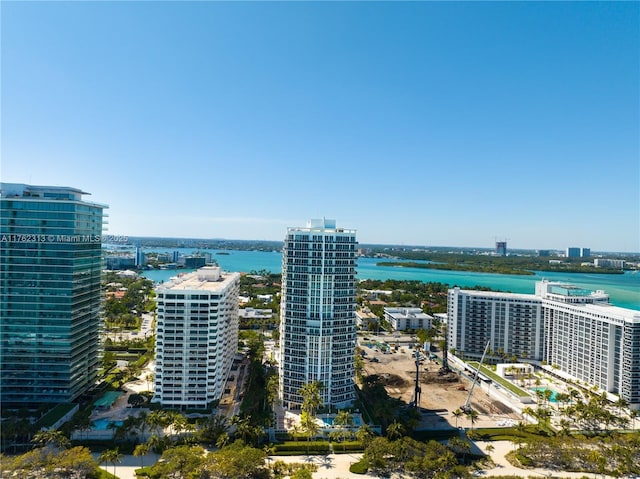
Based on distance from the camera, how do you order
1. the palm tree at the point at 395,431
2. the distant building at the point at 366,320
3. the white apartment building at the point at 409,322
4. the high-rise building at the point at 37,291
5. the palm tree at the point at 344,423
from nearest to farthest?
the palm tree at the point at 395,431, the palm tree at the point at 344,423, the high-rise building at the point at 37,291, the white apartment building at the point at 409,322, the distant building at the point at 366,320

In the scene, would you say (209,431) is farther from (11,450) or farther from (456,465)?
(456,465)

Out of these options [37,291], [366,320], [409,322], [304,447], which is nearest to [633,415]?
[304,447]

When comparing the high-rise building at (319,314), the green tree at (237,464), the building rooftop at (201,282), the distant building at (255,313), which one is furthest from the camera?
the distant building at (255,313)

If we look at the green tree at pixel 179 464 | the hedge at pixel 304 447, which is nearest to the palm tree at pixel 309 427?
the hedge at pixel 304 447

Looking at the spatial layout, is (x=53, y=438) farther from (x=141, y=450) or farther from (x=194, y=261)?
(x=194, y=261)

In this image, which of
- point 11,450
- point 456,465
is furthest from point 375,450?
point 11,450

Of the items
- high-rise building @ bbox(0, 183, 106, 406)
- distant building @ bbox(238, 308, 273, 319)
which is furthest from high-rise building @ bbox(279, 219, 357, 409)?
distant building @ bbox(238, 308, 273, 319)

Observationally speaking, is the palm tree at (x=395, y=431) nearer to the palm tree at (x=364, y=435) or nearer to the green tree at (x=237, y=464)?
the palm tree at (x=364, y=435)

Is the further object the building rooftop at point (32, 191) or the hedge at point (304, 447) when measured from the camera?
the building rooftop at point (32, 191)

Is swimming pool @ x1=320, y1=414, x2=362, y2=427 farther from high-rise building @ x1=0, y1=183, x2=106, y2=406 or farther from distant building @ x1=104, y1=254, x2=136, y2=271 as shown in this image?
distant building @ x1=104, y1=254, x2=136, y2=271
